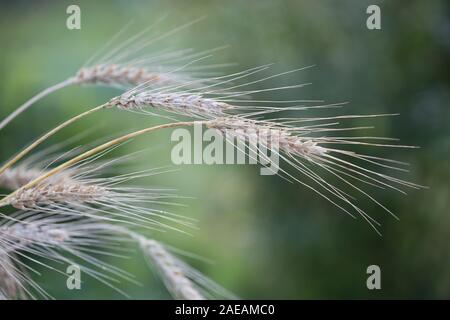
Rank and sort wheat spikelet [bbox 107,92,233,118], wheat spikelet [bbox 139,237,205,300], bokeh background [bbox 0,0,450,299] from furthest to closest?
bokeh background [bbox 0,0,450,299] → wheat spikelet [bbox 139,237,205,300] → wheat spikelet [bbox 107,92,233,118]

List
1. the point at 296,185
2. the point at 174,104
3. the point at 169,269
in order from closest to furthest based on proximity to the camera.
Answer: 1. the point at 174,104
2. the point at 169,269
3. the point at 296,185

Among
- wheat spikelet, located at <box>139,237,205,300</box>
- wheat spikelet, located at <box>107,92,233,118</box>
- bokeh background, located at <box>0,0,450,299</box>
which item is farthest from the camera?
bokeh background, located at <box>0,0,450,299</box>

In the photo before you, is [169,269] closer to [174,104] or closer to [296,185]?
[174,104]

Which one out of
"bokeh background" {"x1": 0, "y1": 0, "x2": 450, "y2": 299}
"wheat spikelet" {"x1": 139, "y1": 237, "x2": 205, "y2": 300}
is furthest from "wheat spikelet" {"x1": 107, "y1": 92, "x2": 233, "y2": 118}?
"bokeh background" {"x1": 0, "y1": 0, "x2": 450, "y2": 299}

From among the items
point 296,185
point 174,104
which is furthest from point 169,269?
point 296,185

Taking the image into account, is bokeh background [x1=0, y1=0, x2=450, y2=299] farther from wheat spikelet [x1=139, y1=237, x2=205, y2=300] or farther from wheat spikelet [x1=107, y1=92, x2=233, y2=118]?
wheat spikelet [x1=107, y1=92, x2=233, y2=118]

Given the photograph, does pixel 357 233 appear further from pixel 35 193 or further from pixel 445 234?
pixel 35 193

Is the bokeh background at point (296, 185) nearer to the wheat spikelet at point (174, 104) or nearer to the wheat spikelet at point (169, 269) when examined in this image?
the wheat spikelet at point (169, 269)
